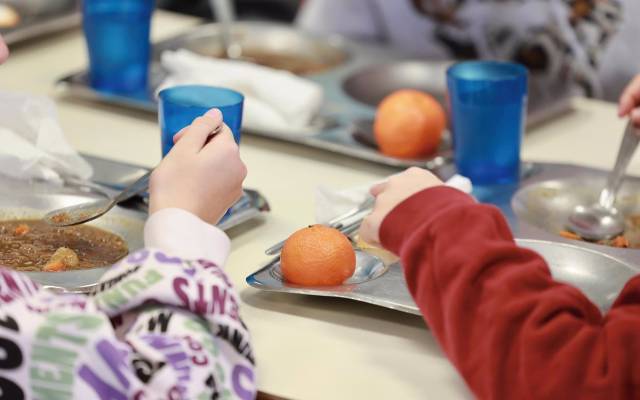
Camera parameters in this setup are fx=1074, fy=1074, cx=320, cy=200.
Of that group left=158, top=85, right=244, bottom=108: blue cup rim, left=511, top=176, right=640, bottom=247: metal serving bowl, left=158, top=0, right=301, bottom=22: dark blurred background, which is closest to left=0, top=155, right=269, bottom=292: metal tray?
left=158, top=85, right=244, bottom=108: blue cup rim

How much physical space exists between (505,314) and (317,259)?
274mm

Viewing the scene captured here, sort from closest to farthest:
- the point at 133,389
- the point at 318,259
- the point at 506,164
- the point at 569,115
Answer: the point at 133,389 < the point at 318,259 < the point at 506,164 < the point at 569,115

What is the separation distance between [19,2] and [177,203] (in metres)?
1.19

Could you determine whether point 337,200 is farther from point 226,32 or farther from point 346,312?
point 226,32

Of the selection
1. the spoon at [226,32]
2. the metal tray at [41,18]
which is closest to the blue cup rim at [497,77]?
the spoon at [226,32]

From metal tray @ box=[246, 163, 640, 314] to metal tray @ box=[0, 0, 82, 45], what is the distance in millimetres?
1025

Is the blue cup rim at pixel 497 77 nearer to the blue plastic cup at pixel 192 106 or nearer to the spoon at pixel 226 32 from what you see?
the blue plastic cup at pixel 192 106

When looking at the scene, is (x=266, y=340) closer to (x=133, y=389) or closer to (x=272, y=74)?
(x=133, y=389)

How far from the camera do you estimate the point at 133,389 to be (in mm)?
854

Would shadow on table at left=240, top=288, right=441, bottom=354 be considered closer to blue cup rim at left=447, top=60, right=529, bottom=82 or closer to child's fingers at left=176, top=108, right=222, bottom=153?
child's fingers at left=176, top=108, right=222, bottom=153

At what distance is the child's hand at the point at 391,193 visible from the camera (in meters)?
1.05

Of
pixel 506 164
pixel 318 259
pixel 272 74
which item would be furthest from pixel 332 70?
pixel 318 259

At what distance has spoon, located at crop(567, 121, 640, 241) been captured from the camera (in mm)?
1366

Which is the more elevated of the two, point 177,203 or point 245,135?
point 177,203
